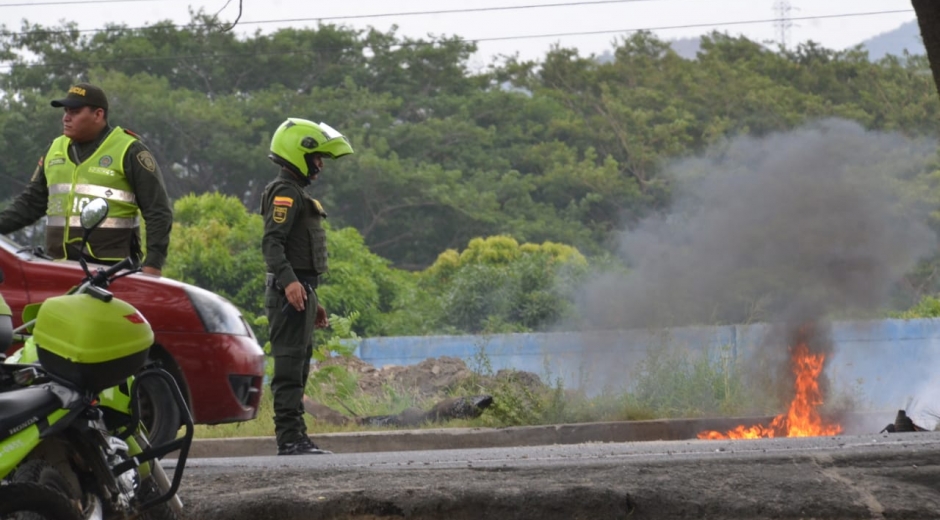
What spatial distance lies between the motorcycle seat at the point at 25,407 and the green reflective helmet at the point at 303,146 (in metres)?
4.64

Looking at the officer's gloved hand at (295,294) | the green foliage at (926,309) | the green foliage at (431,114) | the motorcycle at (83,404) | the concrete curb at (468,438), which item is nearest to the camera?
the motorcycle at (83,404)

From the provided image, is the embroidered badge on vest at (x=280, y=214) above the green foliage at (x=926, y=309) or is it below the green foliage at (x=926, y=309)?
above

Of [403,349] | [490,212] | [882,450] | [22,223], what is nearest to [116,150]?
[22,223]

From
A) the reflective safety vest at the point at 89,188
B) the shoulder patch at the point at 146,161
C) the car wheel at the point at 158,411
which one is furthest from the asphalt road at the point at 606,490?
the shoulder patch at the point at 146,161

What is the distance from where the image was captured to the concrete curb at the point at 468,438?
1049 cm

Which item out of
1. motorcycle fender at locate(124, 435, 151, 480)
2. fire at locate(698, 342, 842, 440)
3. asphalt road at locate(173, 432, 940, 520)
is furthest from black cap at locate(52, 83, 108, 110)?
fire at locate(698, 342, 842, 440)

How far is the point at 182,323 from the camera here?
6.86m

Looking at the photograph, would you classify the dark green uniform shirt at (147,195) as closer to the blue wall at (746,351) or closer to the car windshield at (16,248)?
the car windshield at (16,248)

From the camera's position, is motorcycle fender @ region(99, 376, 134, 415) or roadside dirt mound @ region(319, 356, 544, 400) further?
roadside dirt mound @ region(319, 356, 544, 400)

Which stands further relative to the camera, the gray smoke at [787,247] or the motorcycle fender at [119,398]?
the gray smoke at [787,247]

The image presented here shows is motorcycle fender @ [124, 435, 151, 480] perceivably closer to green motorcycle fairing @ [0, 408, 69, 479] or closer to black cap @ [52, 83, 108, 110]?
green motorcycle fairing @ [0, 408, 69, 479]

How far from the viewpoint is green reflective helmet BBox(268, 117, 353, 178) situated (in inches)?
339

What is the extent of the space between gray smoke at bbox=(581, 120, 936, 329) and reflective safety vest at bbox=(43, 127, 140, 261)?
797 cm

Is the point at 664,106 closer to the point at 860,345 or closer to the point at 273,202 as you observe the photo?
the point at 860,345
